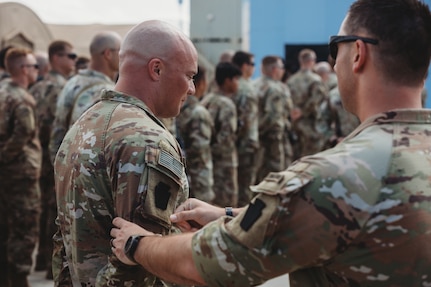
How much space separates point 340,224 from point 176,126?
553 centimetres

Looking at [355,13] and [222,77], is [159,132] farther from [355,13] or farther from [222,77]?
[222,77]

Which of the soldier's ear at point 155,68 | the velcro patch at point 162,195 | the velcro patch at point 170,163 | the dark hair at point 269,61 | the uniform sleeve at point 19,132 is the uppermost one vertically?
the soldier's ear at point 155,68

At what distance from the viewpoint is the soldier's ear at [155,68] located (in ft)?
8.79

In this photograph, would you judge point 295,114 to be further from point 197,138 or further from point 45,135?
point 45,135

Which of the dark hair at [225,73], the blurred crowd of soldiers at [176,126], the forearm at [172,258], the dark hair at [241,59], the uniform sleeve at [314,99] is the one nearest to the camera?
the forearm at [172,258]

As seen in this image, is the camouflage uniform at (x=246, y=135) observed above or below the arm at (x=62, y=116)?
below

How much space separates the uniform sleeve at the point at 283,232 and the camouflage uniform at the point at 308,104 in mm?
9484

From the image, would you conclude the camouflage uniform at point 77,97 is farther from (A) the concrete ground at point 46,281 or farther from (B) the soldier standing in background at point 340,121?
(B) the soldier standing in background at point 340,121

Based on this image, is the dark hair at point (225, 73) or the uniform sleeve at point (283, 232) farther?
the dark hair at point (225, 73)

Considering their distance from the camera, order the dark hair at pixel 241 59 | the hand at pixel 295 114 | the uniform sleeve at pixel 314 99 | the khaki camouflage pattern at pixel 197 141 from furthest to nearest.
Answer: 1. the uniform sleeve at pixel 314 99
2. the hand at pixel 295 114
3. the dark hair at pixel 241 59
4. the khaki camouflage pattern at pixel 197 141

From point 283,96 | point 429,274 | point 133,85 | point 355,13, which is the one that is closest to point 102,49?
point 133,85

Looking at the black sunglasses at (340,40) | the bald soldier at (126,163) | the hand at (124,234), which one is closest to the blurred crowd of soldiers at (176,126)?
the bald soldier at (126,163)

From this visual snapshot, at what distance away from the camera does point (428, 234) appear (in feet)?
5.82

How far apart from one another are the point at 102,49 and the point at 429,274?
4181mm
